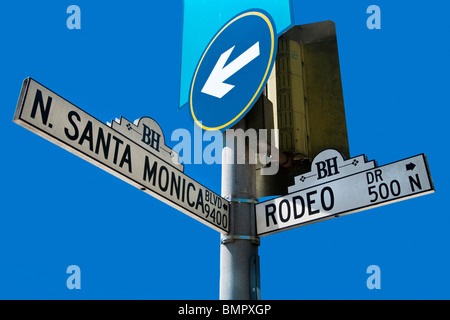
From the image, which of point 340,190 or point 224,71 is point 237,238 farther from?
point 224,71

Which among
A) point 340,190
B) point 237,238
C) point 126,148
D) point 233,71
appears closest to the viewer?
point 126,148

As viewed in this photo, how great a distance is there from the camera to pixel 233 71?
4.08 meters

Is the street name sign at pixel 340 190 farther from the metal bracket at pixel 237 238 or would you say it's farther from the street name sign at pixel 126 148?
the street name sign at pixel 126 148

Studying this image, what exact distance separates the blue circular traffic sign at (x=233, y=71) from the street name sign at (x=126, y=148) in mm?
621

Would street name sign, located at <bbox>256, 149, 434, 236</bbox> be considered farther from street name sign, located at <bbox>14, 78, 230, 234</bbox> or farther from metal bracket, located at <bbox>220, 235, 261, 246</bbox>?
street name sign, located at <bbox>14, 78, 230, 234</bbox>

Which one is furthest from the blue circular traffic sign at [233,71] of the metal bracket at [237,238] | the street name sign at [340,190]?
the metal bracket at [237,238]

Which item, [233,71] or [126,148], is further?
[233,71]

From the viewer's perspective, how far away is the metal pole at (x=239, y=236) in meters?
3.74

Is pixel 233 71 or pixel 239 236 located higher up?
pixel 233 71

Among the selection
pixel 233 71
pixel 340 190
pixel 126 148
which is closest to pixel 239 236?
pixel 340 190

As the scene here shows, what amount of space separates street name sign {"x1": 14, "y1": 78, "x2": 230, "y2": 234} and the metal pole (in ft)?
0.34

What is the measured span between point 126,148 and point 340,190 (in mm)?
1640
